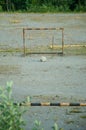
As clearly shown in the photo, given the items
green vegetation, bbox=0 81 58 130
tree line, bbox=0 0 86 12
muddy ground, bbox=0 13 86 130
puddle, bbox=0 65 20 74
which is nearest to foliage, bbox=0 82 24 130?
green vegetation, bbox=0 81 58 130

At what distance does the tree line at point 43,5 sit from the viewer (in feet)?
131

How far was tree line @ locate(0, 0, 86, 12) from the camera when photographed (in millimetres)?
40031

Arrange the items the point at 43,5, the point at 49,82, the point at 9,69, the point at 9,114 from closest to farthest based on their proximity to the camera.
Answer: the point at 9,114 < the point at 49,82 < the point at 9,69 < the point at 43,5

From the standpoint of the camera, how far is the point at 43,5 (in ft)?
134

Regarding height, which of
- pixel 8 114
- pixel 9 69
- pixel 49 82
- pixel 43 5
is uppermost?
pixel 8 114

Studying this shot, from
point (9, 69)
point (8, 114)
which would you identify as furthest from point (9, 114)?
point (9, 69)

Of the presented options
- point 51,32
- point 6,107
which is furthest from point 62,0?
point 6,107

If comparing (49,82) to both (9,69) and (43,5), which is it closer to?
(9,69)

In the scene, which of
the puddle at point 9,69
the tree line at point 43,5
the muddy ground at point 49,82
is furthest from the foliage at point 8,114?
the tree line at point 43,5

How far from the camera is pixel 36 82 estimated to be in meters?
11.5

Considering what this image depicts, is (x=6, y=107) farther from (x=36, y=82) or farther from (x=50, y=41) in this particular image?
(x=50, y=41)

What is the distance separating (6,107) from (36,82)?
24.9ft

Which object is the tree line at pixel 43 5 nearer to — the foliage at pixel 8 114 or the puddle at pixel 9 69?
the puddle at pixel 9 69

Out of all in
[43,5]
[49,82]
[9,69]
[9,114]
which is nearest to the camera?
[9,114]
